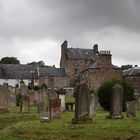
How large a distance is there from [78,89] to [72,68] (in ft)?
273

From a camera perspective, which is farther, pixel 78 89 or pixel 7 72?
pixel 7 72

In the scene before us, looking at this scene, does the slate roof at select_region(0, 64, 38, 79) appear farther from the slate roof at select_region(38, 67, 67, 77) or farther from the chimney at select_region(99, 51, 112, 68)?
the chimney at select_region(99, 51, 112, 68)

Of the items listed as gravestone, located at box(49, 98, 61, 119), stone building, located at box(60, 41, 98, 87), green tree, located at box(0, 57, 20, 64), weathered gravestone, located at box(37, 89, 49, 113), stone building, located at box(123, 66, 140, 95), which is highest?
green tree, located at box(0, 57, 20, 64)

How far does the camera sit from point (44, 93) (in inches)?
1598

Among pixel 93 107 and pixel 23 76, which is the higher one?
pixel 23 76

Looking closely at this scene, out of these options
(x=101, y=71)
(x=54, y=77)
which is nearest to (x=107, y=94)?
(x=101, y=71)

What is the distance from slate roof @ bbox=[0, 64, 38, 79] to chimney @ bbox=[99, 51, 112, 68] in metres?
22.4

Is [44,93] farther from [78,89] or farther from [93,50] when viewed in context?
[93,50]

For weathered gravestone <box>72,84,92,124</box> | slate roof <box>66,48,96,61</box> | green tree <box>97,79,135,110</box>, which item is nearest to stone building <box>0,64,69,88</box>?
slate roof <box>66,48,96,61</box>

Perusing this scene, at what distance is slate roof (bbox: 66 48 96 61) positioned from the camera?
107 meters

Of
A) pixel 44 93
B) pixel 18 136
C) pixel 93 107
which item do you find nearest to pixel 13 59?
pixel 44 93

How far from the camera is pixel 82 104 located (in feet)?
78.3

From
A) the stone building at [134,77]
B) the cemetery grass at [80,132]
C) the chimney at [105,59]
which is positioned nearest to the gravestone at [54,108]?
the cemetery grass at [80,132]

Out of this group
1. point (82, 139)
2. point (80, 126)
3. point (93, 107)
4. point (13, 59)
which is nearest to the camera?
point (82, 139)
